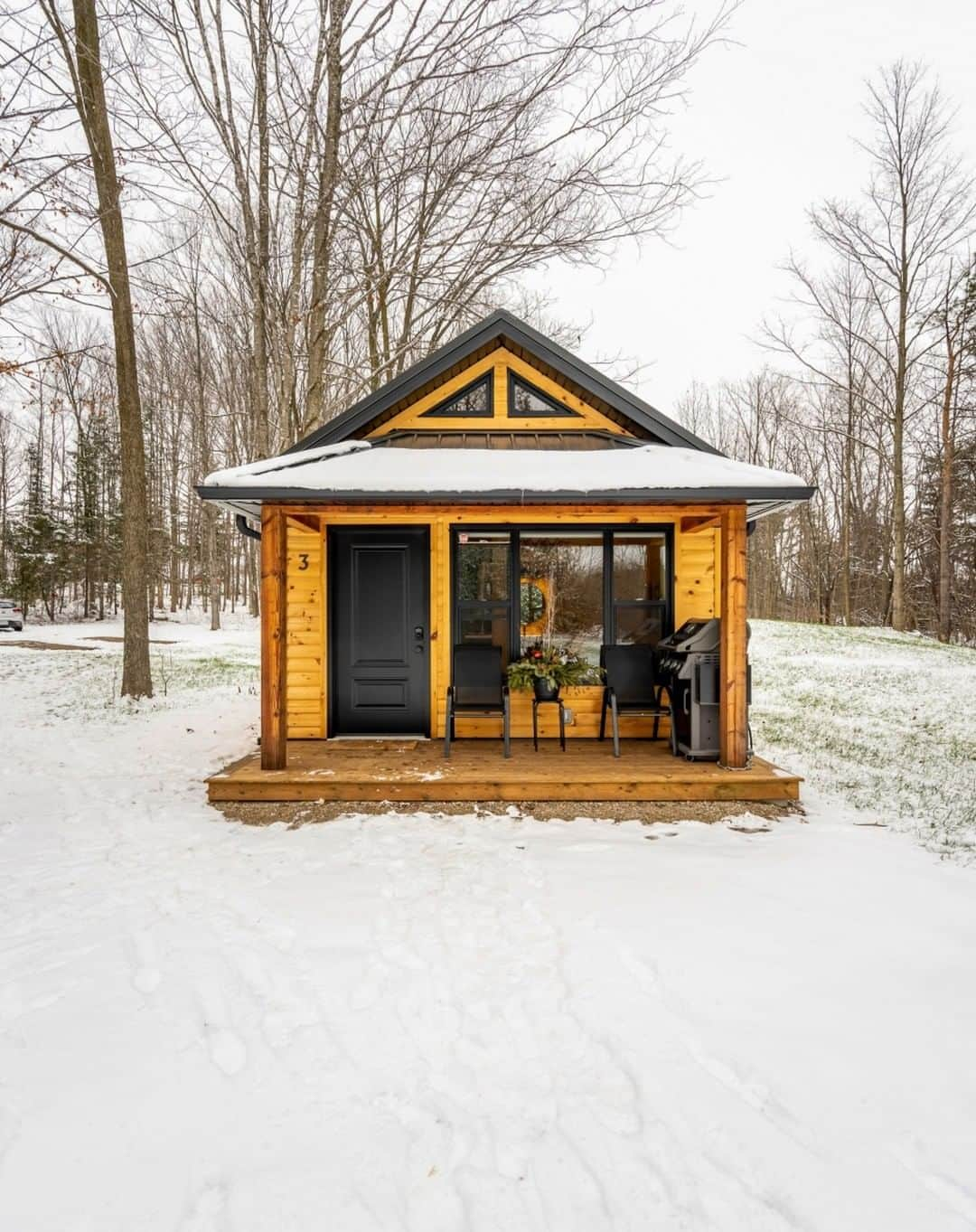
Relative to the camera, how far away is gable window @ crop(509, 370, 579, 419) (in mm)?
6469

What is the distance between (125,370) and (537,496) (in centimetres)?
744

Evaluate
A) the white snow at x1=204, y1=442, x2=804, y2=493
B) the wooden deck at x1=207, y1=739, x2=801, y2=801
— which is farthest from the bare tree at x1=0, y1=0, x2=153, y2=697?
the wooden deck at x1=207, y1=739, x2=801, y2=801

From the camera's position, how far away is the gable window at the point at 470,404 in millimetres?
6492

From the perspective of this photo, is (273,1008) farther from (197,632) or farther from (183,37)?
(197,632)

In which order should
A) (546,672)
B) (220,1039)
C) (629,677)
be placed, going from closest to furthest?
(220,1039) → (546,672) → (629,677)

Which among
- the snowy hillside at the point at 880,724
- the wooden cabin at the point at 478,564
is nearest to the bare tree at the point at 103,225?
the wooden cabin at the point at 478,564

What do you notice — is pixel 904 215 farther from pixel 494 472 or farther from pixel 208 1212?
pixel 208 1212

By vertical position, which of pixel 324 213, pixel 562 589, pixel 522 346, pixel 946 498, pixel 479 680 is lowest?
pixel 479 680

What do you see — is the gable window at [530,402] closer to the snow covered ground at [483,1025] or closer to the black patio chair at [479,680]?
the black patio chair at [479,680]

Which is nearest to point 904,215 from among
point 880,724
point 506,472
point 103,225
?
point 880,724

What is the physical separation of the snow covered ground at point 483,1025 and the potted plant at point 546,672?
173cm

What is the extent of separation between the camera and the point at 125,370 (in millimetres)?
8969

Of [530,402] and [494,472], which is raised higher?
[530,402]

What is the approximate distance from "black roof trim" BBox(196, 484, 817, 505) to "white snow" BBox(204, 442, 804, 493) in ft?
0.10
